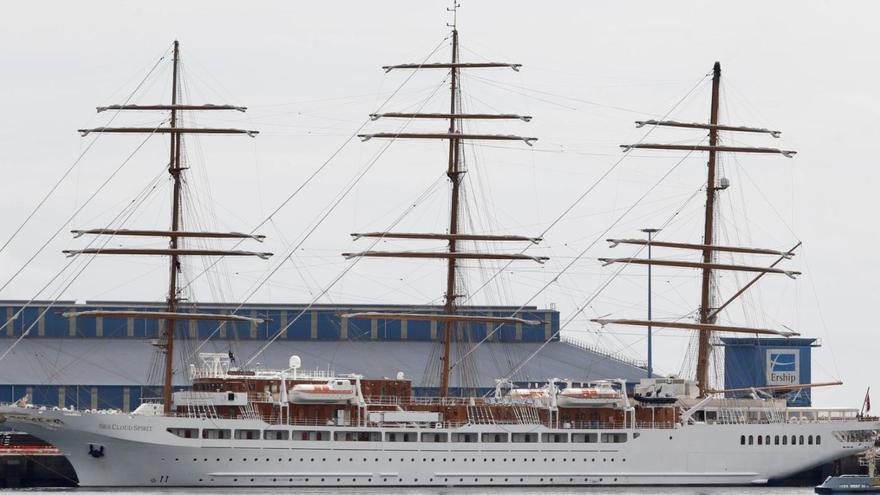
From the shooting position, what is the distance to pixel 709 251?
367ft

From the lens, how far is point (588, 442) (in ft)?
339

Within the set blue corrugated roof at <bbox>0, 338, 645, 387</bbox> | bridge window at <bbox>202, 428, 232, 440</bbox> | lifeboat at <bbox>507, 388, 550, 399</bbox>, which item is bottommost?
bridge window at <bbox>202, 428, 232, 440</bbox>

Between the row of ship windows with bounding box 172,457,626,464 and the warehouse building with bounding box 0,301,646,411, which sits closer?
the row of ship windows with bounding box 172,457,626,464

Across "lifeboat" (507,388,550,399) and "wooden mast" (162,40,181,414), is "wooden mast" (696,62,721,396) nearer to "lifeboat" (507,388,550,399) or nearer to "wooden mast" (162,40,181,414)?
"lifeboat" (507,388,550,399)

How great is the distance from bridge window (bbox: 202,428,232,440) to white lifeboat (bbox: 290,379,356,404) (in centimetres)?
311

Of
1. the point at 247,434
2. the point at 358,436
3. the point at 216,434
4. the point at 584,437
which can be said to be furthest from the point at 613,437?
the point at 216,434

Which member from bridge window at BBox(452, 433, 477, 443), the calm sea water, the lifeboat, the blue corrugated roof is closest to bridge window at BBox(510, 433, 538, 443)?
bridge window at BBox(452, 433, 477, 443)

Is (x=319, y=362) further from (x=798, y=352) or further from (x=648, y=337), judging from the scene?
(x=798, y=352)

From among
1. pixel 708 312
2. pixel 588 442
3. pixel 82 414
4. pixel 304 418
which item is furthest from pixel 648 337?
pixel 82 414

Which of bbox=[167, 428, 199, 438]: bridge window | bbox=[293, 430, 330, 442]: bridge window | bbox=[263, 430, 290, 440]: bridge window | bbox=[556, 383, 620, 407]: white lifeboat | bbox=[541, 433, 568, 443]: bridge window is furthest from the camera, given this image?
bbox=[556, 383, 620, 407]: white lifeboat

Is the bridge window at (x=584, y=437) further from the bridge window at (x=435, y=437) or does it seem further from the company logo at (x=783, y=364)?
the company logo at (x=783, y=364)

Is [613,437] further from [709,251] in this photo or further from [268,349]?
[268,349]

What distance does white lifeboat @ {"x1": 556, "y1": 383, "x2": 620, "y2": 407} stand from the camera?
339ft

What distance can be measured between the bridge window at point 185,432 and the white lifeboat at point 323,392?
168 inches
